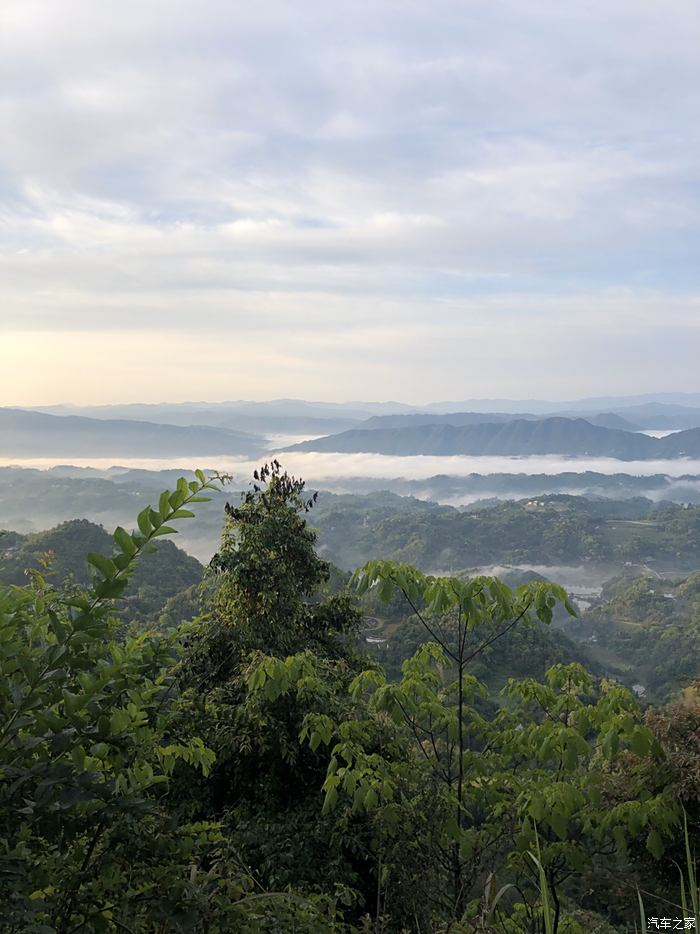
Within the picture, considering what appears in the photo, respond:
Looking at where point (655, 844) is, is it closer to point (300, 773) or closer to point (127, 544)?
point (127, 544)

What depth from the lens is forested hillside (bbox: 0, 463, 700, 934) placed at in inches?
66.4

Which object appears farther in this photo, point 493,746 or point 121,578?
point 493,746

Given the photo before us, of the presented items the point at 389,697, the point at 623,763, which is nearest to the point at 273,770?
the point at 389,697

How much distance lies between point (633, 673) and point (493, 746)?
9825 centimetres

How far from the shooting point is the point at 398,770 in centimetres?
396

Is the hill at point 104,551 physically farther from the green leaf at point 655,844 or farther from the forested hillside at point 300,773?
the green leaf at point 655,844

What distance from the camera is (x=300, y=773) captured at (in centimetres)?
685

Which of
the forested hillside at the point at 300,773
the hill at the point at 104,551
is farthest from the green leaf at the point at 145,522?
the hill at the point at 104,551

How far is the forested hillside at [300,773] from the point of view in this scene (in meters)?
1.69

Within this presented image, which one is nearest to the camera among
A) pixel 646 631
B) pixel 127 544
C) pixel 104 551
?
pixel 127 544

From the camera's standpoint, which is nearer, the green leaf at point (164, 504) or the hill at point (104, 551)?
the green leaf at point (164, 504)

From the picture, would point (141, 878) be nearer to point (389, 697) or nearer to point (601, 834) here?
point (389, 697)

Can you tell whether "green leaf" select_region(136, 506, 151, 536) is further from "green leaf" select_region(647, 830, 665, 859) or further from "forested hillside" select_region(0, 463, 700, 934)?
"green leaf" select_region(647, 830, 665, 859)

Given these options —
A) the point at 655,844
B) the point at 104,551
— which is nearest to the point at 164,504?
the point at 655,844
